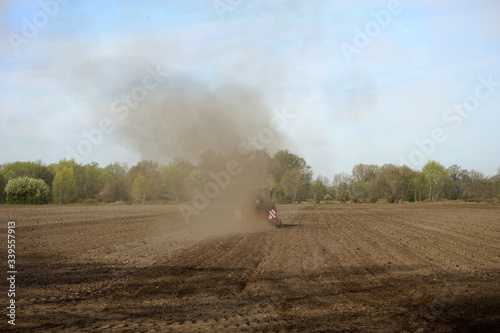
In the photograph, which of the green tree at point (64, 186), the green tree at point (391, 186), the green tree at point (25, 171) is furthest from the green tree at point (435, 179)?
the green tree at point (25, 171)

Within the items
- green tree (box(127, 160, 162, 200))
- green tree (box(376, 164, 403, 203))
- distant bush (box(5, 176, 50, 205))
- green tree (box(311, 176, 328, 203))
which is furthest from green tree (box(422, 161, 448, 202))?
distant bush (box(5, 176, 50, 205))

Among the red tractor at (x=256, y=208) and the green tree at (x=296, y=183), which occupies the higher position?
the green tree at (x=296, y=183)

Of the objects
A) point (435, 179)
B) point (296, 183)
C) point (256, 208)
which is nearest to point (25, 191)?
point (296, 183)

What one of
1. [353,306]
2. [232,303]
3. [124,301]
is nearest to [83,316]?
[124,301]

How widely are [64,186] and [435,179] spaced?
83.4m

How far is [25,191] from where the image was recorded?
73.6m

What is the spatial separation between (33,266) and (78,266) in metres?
1.41

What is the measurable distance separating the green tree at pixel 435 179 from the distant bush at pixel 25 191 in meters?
84.8

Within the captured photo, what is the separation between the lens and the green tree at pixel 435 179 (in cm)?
9339

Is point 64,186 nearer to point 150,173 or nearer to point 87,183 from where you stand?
point 87,183

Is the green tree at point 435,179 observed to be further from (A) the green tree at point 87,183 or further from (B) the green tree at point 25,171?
(B) the green tree at point 25,171

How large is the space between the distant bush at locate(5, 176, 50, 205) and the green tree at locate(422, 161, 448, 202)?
278 feet

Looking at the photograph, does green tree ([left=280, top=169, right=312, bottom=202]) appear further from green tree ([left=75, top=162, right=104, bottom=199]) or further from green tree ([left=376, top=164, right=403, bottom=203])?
green tree ([left=75, top=162, right=104, bottom=199])

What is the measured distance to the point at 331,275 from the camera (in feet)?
35.8
